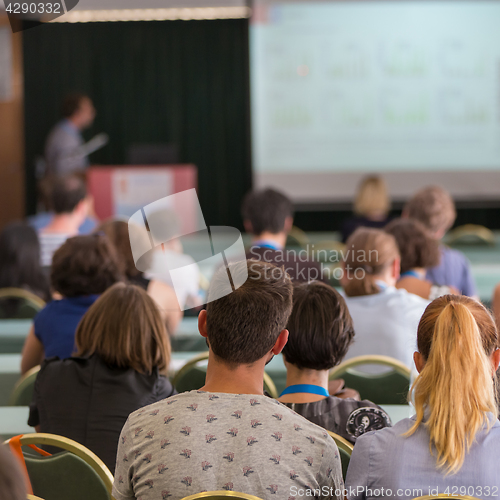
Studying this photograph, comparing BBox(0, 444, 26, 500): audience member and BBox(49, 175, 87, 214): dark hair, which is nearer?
BBox(0, 444, 26, 500): audience member

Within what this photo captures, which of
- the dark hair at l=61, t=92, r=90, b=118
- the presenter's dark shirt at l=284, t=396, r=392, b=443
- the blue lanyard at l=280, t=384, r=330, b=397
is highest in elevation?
the dark hair at l=61, t=92, r=90, b=118

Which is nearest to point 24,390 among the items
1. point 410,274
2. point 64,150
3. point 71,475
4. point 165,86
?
point 71,475

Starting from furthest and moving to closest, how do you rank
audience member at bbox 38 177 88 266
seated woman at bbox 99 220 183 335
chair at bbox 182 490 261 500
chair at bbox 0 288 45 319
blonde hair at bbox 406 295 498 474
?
audience member at bbox 38 177 88 266, chair at bbox 0 288 45 319, seated woman at bbox 99 220 183 335, blonde hair at bbox 406 295 498 474, chair at bbox 182 490 261 500

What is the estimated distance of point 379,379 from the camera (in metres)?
2.21

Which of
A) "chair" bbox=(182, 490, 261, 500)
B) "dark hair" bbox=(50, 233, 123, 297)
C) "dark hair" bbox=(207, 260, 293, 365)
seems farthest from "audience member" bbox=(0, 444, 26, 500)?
"dark hair" bbox=(50, 233, 123, 297)

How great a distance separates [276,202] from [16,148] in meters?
5.73

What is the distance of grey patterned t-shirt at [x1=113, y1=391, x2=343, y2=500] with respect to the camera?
4.06ft

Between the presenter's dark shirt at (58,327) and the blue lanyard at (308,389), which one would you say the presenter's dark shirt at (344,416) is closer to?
the blue lanyard at (308,389)

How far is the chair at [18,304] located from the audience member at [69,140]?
12.7 feet

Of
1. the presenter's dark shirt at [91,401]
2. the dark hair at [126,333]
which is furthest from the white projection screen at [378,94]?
the presenter's dark shirt at [91,401]

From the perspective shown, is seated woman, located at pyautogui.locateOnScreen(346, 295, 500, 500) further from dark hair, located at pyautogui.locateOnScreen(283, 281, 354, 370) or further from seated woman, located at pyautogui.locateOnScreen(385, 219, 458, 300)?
seated woman, located at pyautogui.locateOnScreen(385, 219, 458, 300)

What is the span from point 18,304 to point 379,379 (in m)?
1.97

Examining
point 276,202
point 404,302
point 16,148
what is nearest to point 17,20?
point 404,302

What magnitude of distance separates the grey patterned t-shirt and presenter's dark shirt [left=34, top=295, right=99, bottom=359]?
3.63 feet
